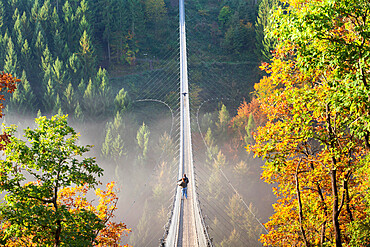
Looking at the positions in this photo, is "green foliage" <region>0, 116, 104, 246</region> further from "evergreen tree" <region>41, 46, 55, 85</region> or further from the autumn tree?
"evergreen tree" <region>41, 46, 55, 85</region>

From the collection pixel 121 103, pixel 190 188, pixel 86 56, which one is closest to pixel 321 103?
pixel 190 188

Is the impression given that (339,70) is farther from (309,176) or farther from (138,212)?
(138,212)

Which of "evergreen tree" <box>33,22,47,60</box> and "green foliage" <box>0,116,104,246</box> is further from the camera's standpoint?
"evergreen tree" <box>33,22,47,60</box>

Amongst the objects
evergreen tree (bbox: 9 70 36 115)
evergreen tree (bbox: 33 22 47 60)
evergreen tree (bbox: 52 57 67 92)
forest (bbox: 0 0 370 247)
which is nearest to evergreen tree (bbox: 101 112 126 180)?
forest (bbox: 0 0 370 247)

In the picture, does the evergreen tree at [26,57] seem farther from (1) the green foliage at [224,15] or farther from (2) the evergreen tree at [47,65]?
(1) the green foliage at [224,15]

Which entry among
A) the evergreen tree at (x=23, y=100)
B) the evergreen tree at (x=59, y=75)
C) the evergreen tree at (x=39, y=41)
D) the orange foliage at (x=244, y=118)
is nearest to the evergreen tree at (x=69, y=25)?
the evergreen tree at (x=39, y=41)

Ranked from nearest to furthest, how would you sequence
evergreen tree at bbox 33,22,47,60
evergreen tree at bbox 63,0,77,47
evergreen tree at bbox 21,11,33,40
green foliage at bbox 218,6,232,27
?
evergreen tree at bbox 33,22,47,60, evergreen tree at bbox 21,11,33,40, evergreen tree at bbox 63,0,77,47, green foliage at bbox 218,6,232,27
